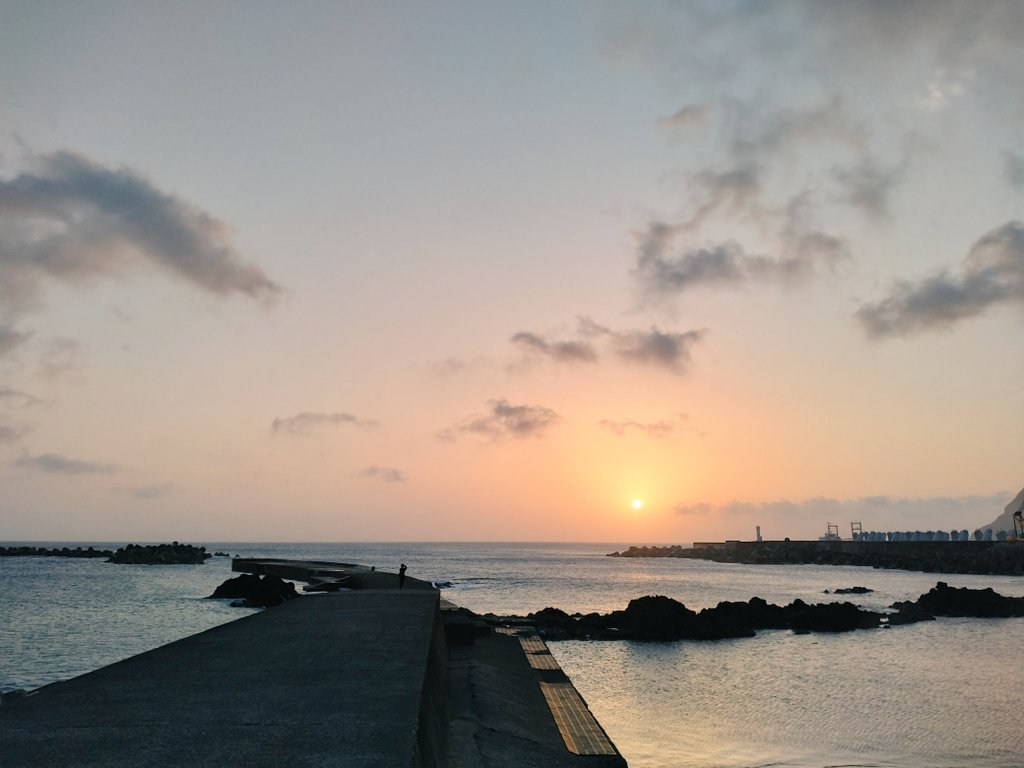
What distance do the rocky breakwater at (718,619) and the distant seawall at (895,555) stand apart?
62.9 metres

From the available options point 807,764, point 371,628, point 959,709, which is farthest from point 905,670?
point 371,628

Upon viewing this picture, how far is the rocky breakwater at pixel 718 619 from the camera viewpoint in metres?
37.3

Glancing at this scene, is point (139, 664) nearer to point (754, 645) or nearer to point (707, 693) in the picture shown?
point (707, 693)

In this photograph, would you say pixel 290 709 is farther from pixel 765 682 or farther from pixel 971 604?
pixel 971 604

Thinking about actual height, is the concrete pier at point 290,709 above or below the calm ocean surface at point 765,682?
above

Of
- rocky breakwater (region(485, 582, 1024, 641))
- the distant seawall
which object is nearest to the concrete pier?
rocky breakwater (region(485, 582, 1024, 641))

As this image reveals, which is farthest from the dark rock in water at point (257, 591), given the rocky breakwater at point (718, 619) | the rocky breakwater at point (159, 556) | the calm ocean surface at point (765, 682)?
the rocky breakwater at point (159, 556)

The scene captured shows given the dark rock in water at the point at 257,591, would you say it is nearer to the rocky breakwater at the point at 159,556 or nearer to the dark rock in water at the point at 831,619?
the dark rock in water at the point at 831,619

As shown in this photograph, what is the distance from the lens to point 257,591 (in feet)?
171

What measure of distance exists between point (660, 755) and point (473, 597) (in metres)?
47.3

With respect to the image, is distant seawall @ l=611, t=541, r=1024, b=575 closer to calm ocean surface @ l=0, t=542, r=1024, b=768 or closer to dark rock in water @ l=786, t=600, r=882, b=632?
calm ocean surface @ l=0, t=542, r=1024, b=768

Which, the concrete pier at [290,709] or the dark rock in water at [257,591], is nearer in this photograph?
the concrete pier at [290,709]

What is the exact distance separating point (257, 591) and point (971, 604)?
4539cm

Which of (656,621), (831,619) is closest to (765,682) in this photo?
(656,621)
